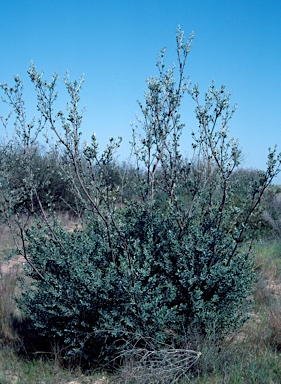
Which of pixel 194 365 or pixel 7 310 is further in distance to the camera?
pixel 7 310

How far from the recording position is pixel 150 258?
4125 millimetres

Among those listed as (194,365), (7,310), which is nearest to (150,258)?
(194,365)

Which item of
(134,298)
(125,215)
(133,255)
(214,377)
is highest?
(125,215)

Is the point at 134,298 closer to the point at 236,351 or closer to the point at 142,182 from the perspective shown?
the point at 236,351

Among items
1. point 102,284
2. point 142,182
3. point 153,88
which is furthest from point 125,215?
point 153,88

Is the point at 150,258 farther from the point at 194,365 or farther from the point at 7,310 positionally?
the point at 7,310

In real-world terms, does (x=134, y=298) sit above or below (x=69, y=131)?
below

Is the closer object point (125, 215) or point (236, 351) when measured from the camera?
point (236, 351)

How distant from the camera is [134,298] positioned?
12.4 feet

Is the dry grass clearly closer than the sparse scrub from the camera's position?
Yes

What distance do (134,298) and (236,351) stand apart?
1050mm

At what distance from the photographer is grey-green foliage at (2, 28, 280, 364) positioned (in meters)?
3.85

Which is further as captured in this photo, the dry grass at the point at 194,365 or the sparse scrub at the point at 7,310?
the sparse scrub at the point at 7,310

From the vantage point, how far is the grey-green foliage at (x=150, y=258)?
385cm
